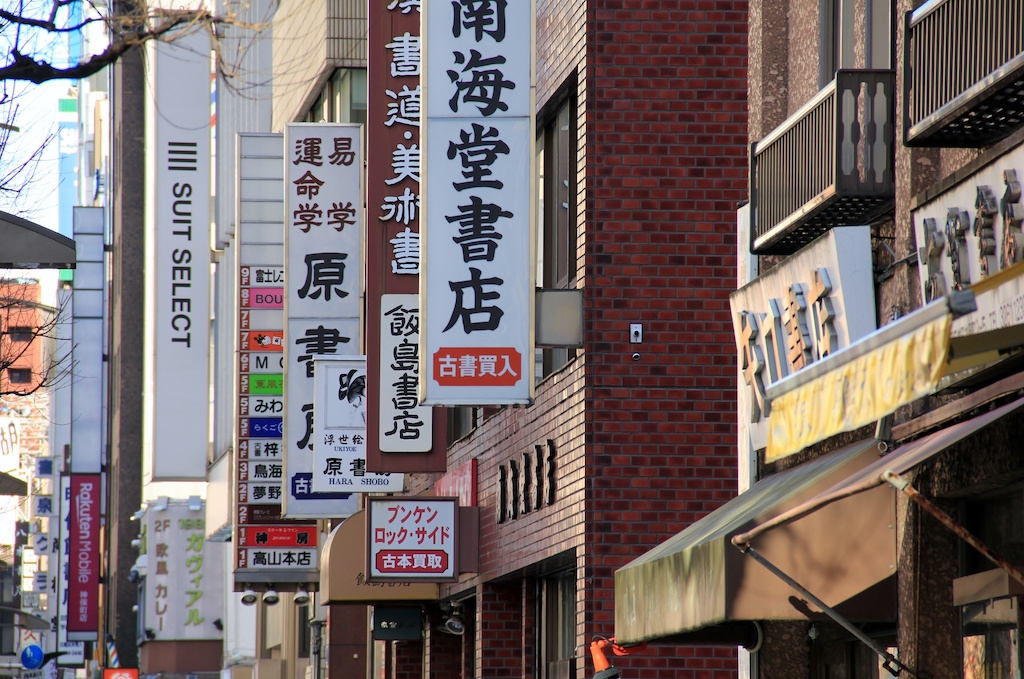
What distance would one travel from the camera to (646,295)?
558 inches

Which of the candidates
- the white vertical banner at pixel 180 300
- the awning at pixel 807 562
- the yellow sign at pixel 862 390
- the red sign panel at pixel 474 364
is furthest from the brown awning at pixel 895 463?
the white vertical banner at pixel 180 300

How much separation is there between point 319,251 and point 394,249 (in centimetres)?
456

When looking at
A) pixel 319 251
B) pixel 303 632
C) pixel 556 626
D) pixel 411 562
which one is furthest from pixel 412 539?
pixel 303 632

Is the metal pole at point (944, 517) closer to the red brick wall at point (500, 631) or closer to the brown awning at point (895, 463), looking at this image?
the brown awning at point (895, 463)

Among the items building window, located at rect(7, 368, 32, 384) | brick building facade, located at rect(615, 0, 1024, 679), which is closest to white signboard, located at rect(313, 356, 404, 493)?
building window, located at rect(7, 368, 32, 384)

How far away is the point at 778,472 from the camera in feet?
38.9

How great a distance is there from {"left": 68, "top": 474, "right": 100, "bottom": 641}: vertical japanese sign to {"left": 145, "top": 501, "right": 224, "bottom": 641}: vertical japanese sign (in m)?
7.90

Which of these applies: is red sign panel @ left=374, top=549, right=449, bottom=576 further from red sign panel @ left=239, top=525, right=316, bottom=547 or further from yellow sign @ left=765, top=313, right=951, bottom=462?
yellow sign @ left=765, top=313, right=951, bottom=462

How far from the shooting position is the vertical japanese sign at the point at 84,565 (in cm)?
6412

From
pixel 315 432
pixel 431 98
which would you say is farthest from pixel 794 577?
pixel 315 432

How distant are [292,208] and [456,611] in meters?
5.24

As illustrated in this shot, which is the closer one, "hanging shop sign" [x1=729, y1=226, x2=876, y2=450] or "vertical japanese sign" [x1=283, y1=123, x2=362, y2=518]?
"hanging shop sign" [x1=729, y1=226, x2=876, y2=450]

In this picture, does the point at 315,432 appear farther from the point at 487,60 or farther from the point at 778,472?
the point at 778,472

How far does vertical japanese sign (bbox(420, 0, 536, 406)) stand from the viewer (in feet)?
44.1
